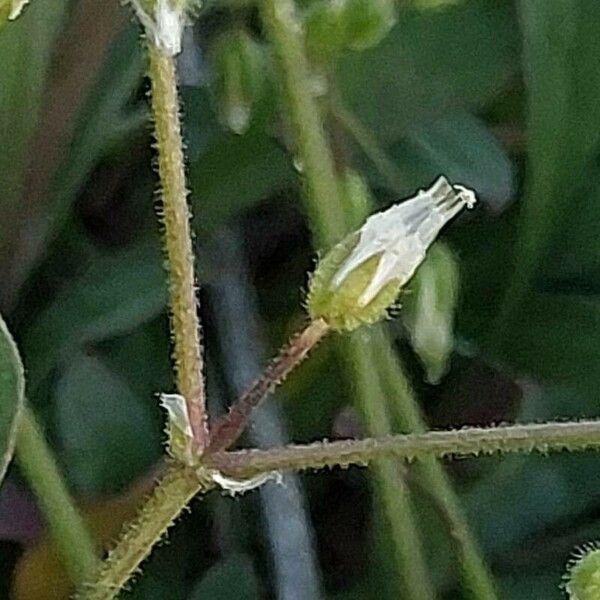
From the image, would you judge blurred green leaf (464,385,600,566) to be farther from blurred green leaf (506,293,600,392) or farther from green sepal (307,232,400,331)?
green sepal (307,232,400,331)

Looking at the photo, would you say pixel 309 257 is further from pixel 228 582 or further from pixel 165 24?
pixel 165 24

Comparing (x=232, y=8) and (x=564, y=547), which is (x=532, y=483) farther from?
(x=232, y=8)

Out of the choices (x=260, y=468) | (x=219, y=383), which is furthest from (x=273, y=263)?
(x=260, y=468)

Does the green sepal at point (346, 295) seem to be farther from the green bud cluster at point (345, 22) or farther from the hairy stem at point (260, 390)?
the green bud cluster at point (345, 22)

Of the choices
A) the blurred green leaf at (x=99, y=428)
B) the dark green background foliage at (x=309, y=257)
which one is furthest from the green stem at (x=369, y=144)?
the blurred green leaf at (x=99, y=428)

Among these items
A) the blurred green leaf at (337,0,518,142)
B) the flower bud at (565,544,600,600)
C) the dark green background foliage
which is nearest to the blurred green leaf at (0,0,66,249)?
the dark green background foliage

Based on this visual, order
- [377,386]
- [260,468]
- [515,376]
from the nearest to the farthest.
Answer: [260,468] → [377,386] → [515,376]

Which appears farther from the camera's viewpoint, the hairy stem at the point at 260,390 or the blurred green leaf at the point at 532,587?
the blurred green leaf at the point at 532,587
